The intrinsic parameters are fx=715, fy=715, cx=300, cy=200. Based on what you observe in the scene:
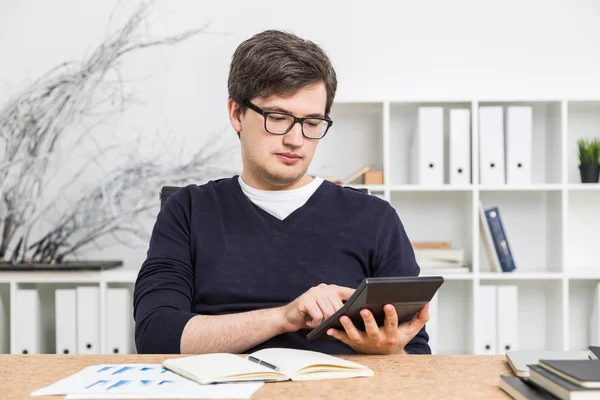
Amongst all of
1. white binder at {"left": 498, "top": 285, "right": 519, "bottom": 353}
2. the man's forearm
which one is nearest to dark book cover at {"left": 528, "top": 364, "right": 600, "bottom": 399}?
the man's forearm

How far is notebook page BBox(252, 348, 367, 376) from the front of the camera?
1.06 m

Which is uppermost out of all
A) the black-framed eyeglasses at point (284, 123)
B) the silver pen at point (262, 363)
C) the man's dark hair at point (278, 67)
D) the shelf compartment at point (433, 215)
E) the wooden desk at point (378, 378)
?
the man's dark hair at point (278, 67)

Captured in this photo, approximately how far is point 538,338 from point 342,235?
195 centimetres

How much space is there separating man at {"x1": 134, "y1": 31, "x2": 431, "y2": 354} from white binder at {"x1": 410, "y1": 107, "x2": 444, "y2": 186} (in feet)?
4.41

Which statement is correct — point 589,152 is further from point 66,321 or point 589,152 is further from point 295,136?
point 66,321

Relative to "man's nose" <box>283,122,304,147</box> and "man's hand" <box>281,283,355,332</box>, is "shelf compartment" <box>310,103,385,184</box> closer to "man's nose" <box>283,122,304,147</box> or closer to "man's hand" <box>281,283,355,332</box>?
"man's nose" <box>283,122,304,147</box>

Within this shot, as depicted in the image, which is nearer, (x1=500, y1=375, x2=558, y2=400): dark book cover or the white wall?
(x1=500, y1=375, x2=558, y2=400): dark book cover

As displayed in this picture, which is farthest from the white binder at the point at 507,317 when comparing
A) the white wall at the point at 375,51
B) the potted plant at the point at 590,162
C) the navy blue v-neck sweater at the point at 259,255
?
the navy blue v-neck sweater at the point at 259,255

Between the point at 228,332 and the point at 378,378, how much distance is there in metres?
0.40

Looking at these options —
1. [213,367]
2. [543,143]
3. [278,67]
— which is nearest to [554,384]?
[213,367]

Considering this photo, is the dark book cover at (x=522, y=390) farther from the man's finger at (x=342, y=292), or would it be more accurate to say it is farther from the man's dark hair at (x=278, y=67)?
the man's dark hair at (x=278, y=67)

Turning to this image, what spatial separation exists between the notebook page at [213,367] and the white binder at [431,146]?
1963 mm

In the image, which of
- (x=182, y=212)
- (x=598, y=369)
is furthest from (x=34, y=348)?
(x=598, y=369)

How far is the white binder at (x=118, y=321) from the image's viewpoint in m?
2.88
